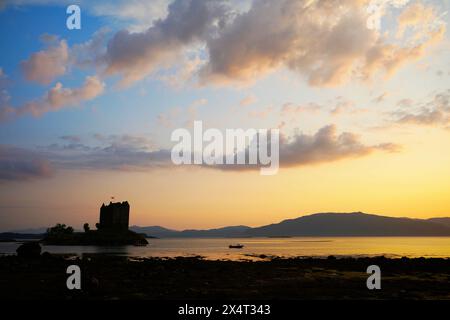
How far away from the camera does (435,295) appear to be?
28.2 meters
